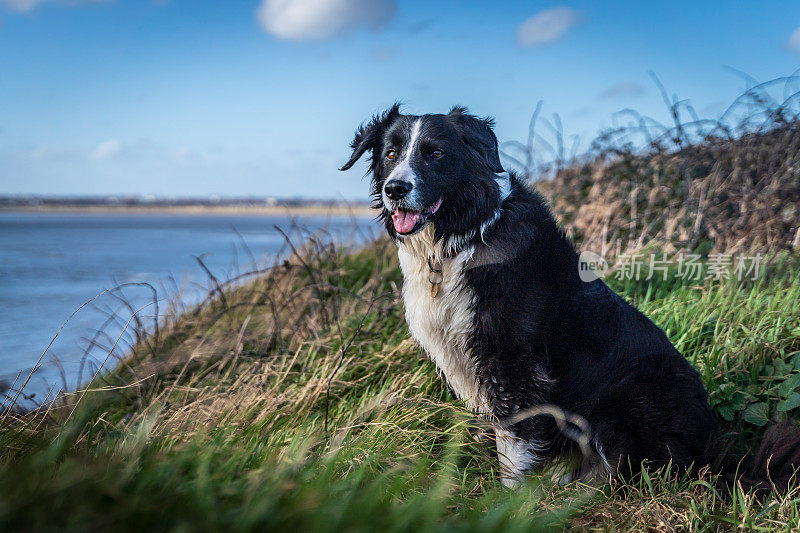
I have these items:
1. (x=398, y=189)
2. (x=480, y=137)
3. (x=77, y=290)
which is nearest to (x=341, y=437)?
(x=398, y=189)

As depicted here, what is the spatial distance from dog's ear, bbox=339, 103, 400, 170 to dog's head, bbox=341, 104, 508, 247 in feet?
0.72

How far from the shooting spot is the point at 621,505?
2.75 m

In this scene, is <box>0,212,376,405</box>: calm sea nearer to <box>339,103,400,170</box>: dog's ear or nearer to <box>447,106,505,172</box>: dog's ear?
<box>339,103,400,170</box>: dog's ear

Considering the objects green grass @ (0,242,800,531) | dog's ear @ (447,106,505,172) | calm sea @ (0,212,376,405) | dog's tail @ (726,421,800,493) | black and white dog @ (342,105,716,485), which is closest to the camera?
green grass @ (0,242,800,531)

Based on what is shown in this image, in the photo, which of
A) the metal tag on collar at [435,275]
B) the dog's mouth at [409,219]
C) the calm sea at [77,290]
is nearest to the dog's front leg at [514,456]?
the metal tag on collar at [435,275]

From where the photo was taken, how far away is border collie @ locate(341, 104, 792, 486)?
10.0 ft

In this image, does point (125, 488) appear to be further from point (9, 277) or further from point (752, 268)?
point (9, 277)

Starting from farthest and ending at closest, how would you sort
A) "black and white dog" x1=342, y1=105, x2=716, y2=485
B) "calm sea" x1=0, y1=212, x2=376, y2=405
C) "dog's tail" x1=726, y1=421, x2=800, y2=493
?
1. "calm sea" x1=0, y1=212, x2=376, y2=405
2. "black and white dog" x1=342, y1=105, x2=716, y2=485
3. "dog's tail" x1=726, y1=421, x2=800, y2=493

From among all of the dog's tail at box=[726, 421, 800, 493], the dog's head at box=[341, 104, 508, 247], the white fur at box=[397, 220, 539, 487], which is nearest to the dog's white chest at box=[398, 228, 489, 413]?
the white fur at box=[397, 220, 539, 487]

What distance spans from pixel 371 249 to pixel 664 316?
374 centimetres

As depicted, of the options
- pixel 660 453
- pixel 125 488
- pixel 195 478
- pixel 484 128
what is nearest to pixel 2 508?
pixel 125 488

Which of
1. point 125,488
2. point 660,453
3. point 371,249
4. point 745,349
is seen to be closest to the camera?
point 125,488

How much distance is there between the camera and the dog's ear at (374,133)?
11.4 ft

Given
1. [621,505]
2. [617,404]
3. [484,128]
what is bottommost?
[621,505]
